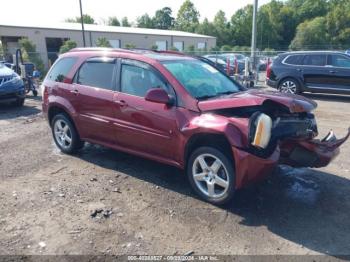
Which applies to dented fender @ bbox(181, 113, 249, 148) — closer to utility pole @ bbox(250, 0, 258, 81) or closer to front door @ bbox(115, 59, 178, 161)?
front door @ bbox(115, 59, 178, 161)

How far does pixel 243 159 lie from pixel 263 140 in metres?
0.30

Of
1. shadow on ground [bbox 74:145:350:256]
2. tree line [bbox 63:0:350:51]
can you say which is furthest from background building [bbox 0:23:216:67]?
shadow on ground [bbox 74:145:350:256]

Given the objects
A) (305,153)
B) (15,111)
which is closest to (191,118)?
(305,153)

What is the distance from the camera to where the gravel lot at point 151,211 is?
339cm

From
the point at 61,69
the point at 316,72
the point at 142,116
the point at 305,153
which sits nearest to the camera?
the point at 305,153

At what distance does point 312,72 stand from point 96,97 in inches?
368

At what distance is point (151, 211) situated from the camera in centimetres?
405

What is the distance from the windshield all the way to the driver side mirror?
1.01 ft

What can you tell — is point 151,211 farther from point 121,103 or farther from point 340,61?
point 340,61

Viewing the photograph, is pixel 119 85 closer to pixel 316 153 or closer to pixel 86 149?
pixel 86 149

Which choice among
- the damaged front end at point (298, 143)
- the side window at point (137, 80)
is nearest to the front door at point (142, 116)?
the side window at point (137, 80)

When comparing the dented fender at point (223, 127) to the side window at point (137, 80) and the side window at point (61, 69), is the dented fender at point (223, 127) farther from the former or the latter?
the side window at point (61, 69)

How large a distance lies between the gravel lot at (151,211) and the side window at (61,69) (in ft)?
4.50

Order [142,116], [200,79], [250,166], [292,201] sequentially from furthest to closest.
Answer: [200,79] → [142,116] → [292,201] → [250,166]
